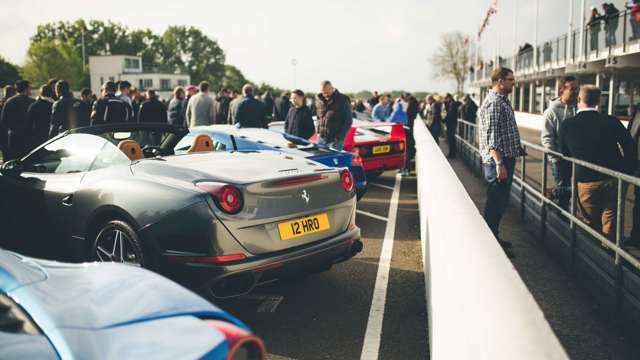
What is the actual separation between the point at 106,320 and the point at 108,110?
978cm

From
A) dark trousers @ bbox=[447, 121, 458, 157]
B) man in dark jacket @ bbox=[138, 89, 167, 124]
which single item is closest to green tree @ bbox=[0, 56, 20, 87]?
dark trousers @ bbox=[447, 121, 458, 157]

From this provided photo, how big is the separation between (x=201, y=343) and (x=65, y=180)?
3671 mm

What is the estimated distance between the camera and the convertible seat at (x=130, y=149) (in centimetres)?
529

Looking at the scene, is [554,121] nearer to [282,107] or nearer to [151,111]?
[151,111]

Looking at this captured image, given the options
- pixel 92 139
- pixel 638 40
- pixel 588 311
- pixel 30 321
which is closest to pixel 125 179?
pixel 92 139

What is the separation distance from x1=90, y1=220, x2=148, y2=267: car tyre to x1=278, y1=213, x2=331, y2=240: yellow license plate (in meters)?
0.97

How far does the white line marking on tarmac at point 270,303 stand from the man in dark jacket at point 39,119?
7.36 meters

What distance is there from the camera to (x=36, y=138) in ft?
35.4

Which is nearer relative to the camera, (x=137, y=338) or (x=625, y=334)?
(x=137, y=338)

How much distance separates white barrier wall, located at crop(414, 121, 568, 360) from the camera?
1.47 metres

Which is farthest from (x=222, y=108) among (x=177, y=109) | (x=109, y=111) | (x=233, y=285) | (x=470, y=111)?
(x=233, y=285)

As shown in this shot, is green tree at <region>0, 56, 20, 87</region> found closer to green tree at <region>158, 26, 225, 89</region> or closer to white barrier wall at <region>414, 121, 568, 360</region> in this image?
green tree at <region>158, 26, 225, 89</region>

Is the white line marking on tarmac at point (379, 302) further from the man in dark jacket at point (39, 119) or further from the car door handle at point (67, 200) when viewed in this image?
the man in dark jacket at point (39, 119)

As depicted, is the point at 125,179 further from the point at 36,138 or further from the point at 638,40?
the point at 638,40
